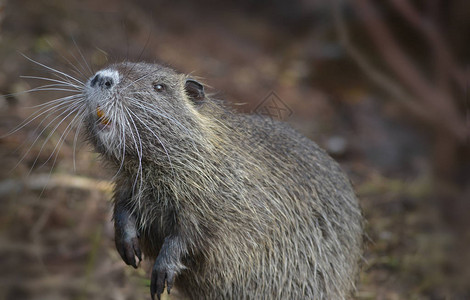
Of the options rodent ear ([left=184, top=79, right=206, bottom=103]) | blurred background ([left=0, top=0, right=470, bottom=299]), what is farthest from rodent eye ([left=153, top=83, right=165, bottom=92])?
blurred background ([left=0, top=0, right=470, bottom=299])

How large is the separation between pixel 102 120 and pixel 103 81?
195 mm

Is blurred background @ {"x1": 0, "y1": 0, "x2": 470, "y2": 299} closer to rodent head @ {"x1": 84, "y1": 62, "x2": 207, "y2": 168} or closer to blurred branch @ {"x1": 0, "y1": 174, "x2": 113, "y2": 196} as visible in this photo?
blurred branch @ {"x1": 0, "y1": 174, "x2": 113, "y2": 196}

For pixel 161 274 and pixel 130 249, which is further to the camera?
pixel 130 249

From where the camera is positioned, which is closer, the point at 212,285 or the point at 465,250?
the point at 212,285

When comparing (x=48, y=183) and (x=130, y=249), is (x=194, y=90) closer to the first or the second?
(x=130, y=249)

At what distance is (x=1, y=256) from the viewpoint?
5.20 metres

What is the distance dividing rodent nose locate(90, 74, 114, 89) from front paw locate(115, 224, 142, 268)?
788mm

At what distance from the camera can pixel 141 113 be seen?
126 inches

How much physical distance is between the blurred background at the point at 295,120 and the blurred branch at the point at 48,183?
1 cm

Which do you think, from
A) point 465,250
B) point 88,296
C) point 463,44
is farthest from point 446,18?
point 88,296

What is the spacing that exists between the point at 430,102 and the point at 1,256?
383 cm

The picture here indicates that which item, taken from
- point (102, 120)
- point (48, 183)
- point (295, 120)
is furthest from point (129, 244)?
point (295, 120)

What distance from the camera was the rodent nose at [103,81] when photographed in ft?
10.3

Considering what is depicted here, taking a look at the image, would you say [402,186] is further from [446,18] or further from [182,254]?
[182,254]
